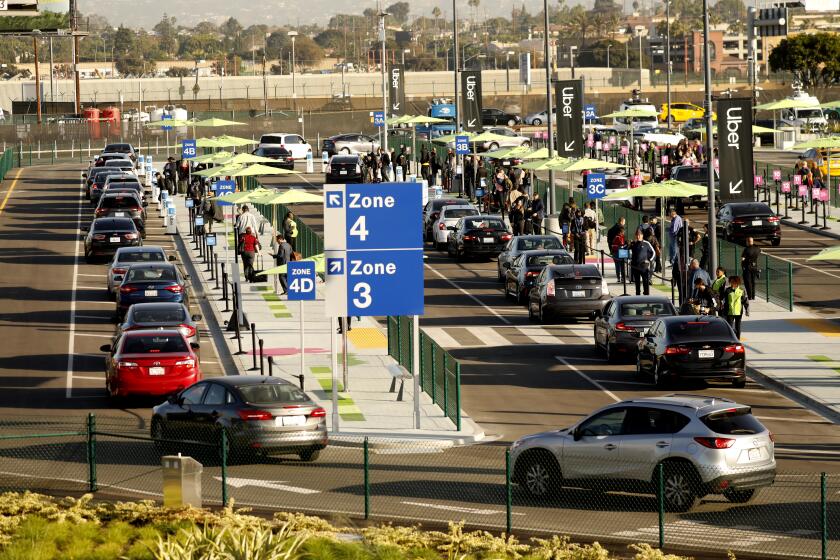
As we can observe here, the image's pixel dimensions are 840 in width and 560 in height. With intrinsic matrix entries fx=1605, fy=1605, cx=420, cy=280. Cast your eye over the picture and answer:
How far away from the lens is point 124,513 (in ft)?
64.5

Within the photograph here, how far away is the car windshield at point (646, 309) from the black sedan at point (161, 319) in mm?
8664

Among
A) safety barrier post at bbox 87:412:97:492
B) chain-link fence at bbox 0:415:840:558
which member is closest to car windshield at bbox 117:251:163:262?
chain-link fence at bbox 0:415:840:558

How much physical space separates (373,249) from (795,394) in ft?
27.6

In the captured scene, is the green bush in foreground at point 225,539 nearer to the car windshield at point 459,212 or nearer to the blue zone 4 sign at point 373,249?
the blue zone 4 sign at point 373,249

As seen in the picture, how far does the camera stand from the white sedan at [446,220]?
5147 centimetres

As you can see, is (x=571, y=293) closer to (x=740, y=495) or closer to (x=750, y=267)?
(x=750, y=267)

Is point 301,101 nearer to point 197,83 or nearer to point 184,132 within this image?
point 197,83

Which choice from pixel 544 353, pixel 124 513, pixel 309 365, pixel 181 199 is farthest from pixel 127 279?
pixel 181 199

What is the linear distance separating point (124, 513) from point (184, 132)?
3223 inches

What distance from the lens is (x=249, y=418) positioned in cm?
2341

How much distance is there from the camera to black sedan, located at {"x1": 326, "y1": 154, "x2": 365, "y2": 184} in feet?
223

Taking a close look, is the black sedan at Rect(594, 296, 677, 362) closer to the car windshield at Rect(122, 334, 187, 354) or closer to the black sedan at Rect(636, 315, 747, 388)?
the black sedan at Rect(636, 315, 747, 388)

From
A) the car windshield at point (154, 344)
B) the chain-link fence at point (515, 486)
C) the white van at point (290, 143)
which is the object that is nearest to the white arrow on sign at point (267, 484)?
the chain-link fence at point (515, 486)

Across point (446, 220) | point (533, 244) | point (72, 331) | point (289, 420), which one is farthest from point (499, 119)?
point (289, 420)
